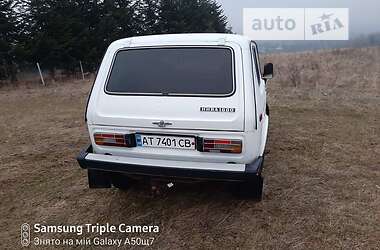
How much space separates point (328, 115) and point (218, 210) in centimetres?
479

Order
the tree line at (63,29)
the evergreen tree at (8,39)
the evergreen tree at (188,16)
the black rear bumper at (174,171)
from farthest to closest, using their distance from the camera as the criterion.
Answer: the evergreen tree at (188,16) → the tree line at (63,29) → the evergreen tree at (8,39) → the black rear bumper at (174,171)

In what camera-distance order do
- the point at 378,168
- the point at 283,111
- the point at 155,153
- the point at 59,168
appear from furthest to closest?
the point at 283,111 → the point at 59,168 → the point at 378,168 → the point at 155,153

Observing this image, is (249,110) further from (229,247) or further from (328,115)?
(328,115)

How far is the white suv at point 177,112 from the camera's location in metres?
2.81

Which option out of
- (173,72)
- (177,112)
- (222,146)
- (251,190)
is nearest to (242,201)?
(251,190)

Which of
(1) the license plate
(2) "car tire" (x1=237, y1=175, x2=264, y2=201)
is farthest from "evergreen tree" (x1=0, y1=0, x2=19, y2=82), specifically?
(2) "car tire" (x1=237, y1=175, x2=264, y2=201)

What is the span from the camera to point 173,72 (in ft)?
10.2

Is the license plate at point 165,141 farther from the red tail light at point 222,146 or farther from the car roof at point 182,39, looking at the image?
the car roof at point 182,39

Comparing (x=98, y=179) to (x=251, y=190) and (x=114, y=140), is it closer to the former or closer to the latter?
(x=114, y=140)

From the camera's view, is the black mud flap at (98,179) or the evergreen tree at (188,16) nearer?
the black mud flap at (98,179)

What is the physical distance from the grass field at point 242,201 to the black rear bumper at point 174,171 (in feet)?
2.04

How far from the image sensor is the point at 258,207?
134 inches

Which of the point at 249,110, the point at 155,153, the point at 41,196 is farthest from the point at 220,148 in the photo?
the point at 41,196

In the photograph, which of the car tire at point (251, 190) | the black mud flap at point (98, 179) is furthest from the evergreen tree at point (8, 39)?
the car tire at point (251, 190)
